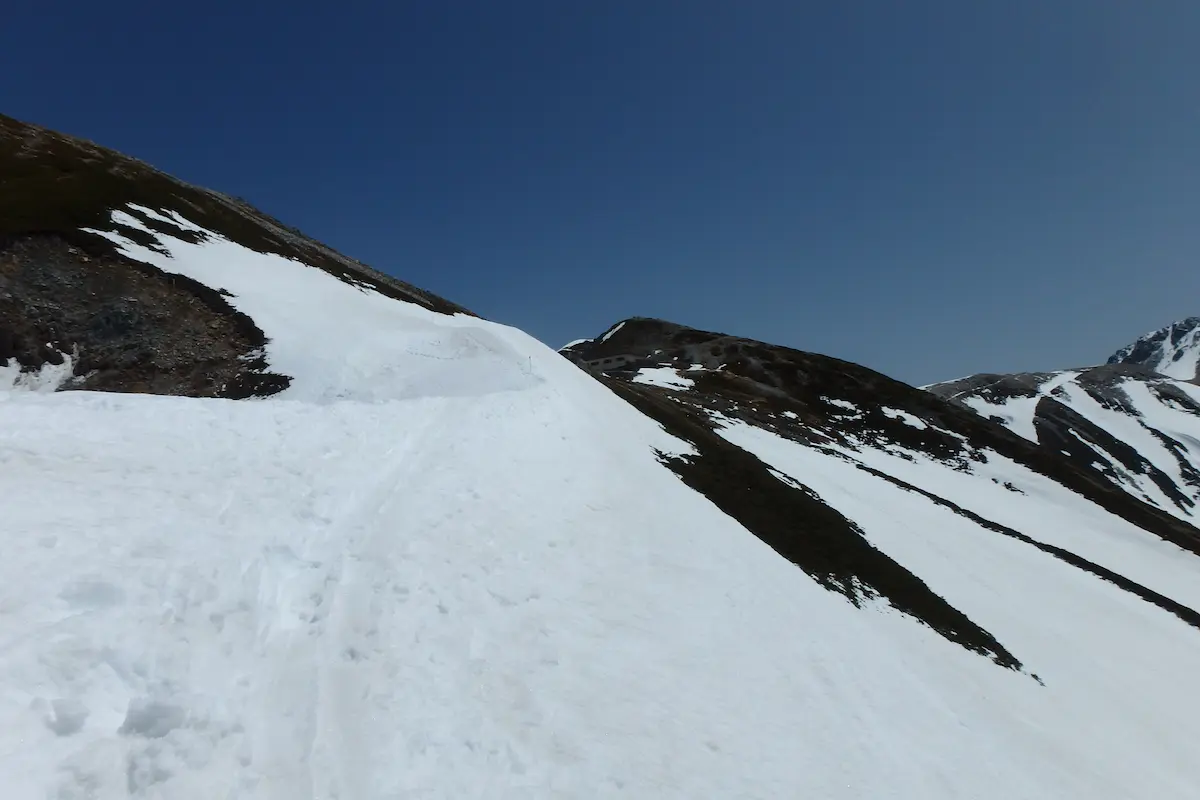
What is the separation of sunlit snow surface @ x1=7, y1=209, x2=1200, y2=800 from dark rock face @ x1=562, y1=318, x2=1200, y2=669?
2.85 metres

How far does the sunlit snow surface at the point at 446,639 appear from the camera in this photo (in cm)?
763

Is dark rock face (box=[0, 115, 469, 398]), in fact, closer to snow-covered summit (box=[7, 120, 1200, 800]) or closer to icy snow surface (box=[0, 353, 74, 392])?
snow-covered summit (box=[7, 120, 1200, 800])

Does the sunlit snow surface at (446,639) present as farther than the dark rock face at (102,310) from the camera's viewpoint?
No

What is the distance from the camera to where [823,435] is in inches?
2598

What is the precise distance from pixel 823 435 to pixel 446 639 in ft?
205

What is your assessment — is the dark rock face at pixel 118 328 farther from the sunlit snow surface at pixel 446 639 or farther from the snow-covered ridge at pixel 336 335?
the sunlit snow surface at pixel 446 639

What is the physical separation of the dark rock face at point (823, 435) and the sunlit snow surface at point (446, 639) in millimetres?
2848

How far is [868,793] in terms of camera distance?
38.8ft

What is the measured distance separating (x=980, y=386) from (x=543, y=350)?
15597cm

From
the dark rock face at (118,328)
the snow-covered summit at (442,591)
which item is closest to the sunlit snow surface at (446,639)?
the snow-covered summit at (442,591)

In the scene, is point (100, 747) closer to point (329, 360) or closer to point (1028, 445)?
point (329, 360)

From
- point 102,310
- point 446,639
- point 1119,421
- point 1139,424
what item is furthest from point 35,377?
point 1139,424

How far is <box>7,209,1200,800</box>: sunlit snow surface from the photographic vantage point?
301 inches

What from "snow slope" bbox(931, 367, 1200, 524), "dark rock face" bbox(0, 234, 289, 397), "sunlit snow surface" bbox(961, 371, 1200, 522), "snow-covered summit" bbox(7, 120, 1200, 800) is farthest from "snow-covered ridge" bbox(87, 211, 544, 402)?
"sunlit snow surface" bbox(961, 371, 1200, 522)
